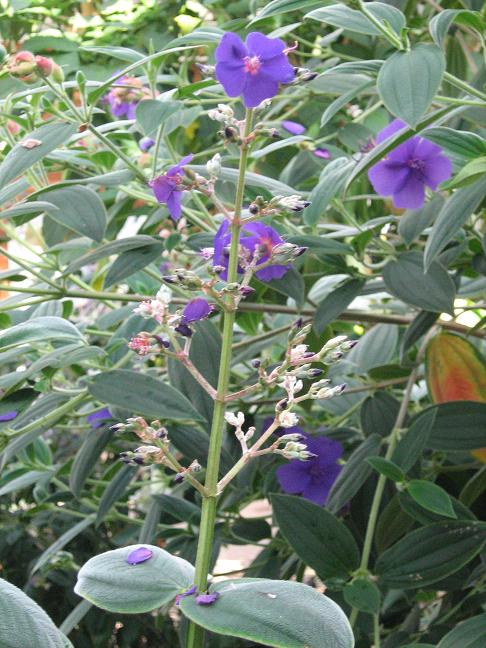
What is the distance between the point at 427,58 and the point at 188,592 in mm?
350

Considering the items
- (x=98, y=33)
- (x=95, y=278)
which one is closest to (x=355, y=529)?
(x=95, y=278)

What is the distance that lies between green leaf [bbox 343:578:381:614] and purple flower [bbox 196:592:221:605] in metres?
0.31

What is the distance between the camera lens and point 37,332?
621mm

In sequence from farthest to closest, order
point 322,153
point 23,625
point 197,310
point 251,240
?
1. point 322,153
2. point 251,240
3. point 197,310
4. point 23,625

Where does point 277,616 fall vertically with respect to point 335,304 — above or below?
above

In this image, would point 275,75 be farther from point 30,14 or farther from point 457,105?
point 30,14

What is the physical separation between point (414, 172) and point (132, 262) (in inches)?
9.8

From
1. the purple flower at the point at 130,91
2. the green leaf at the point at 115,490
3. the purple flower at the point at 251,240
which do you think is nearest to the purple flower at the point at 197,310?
the purple flower at the point at 251,240

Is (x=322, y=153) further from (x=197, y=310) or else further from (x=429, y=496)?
(x=197, y=310)

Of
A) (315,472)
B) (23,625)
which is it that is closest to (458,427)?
(315,472)

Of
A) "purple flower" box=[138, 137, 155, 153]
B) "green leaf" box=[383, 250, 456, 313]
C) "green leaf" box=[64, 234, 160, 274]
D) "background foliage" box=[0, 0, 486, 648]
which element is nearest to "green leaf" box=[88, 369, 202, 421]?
"background foliage" box=[0, 0, 486, 648]

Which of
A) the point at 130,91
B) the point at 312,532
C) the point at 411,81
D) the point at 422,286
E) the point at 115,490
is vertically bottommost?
the point at 115,490

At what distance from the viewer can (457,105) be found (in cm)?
68

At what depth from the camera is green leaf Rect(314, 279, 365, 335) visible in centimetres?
80
